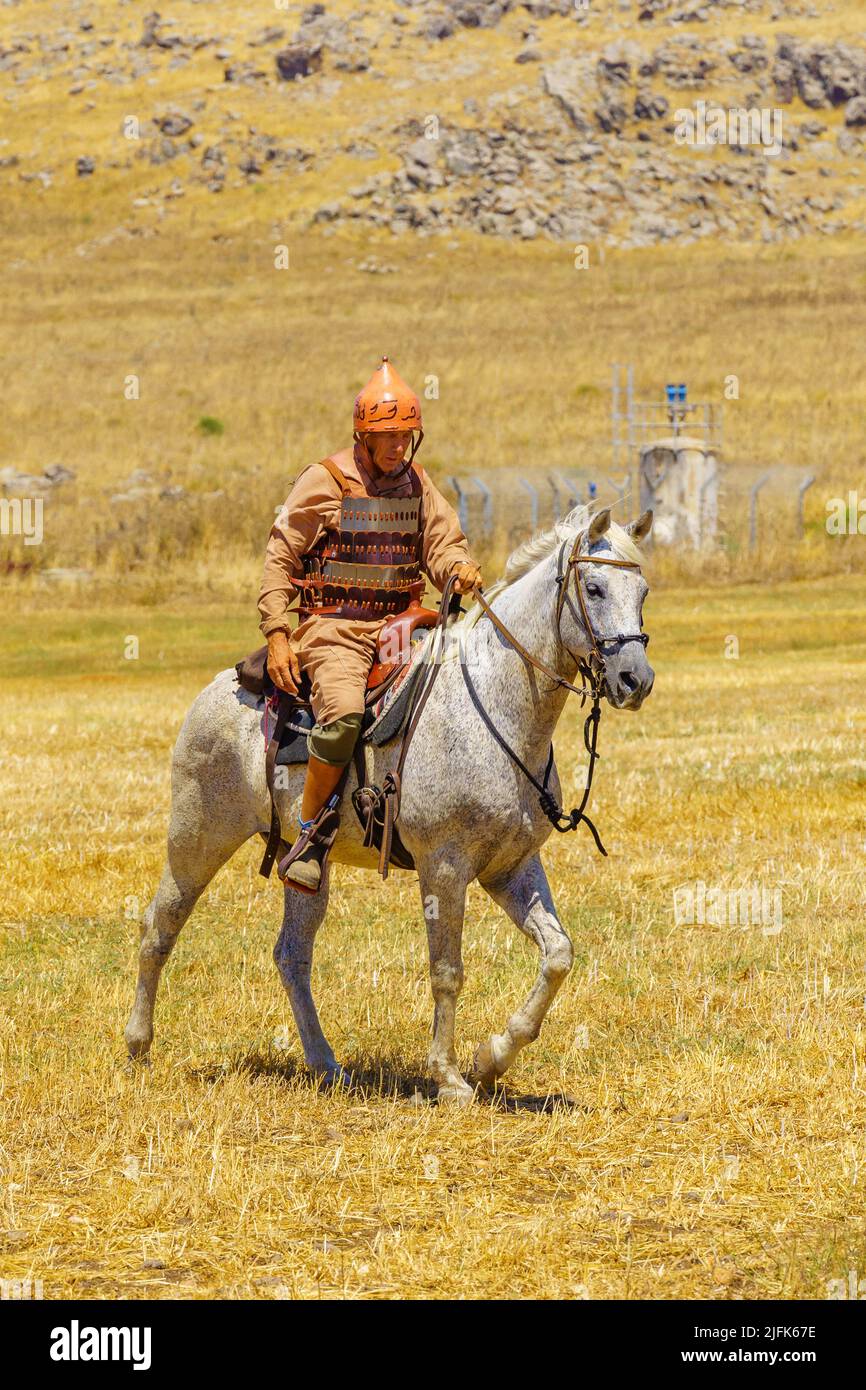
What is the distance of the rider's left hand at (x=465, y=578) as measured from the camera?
7.93m

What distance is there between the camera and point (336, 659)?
7895 millimetres

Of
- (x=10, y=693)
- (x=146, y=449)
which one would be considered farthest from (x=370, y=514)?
(x=146, y=449)

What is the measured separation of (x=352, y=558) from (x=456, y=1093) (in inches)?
94.9

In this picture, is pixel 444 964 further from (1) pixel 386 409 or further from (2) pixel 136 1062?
(1) pixel 386 409

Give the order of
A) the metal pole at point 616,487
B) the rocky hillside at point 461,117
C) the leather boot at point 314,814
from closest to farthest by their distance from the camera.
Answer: the leather boot at point 314,814, the metal pole at point 616,487, the rocky hillside at point 461,117

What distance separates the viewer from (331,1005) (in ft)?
30.6

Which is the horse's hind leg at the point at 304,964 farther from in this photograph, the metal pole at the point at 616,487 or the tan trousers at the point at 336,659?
the metal pole at the point at 616,487

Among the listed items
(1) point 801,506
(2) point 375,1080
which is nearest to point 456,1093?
(2) point 375,1080

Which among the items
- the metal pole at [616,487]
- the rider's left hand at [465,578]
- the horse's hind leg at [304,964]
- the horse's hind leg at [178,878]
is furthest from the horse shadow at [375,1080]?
the metal pole at [616,487]

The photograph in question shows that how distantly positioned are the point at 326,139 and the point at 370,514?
327ft

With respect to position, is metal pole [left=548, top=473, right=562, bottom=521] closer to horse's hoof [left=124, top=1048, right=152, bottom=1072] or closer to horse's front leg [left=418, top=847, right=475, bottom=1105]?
horse's hoof [left=124, top=1048, right=152, bottom=1072]

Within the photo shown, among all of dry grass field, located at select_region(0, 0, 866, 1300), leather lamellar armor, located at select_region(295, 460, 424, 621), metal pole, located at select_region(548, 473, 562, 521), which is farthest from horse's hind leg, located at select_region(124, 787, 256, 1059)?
metal pole, located at select_region(548, 473, 562, 521)

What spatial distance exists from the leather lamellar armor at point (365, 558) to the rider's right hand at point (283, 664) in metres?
0.31

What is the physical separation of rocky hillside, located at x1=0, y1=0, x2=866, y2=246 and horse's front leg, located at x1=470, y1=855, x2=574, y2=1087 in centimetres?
8078
